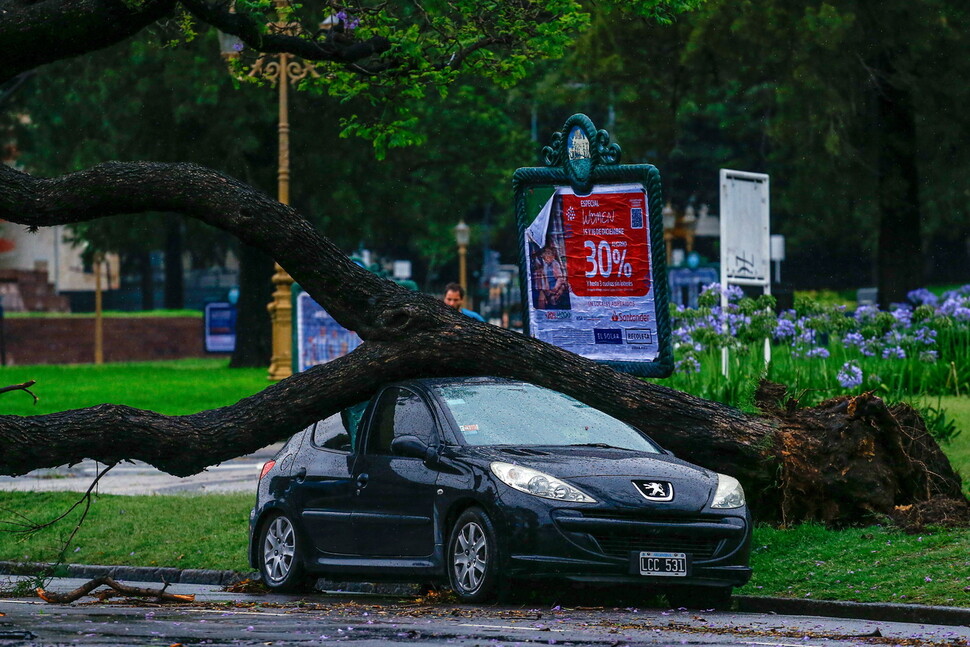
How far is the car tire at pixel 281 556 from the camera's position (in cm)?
1201

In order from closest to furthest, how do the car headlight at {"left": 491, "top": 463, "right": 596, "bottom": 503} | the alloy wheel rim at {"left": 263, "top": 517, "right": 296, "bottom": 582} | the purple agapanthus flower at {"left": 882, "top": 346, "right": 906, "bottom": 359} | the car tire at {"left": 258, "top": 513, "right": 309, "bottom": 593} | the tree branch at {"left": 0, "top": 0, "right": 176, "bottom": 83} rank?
the car headlight at {"left": 491, "top": 463, "right": 596, "bottom": 503} → the car tire at {"left": 258, "top": 513, "right": 309, "bottom": 593} → the alloy wheel rim at {"left": 263, "top": 517, "right": 296, "bottom": 582} → the tree branch at {"left": 0, "top": 0, "right": 176, "bottom": 83} → the purple agapanthus flower at {"left": 882, "top": 346, "right": 906, "bottom": 359}

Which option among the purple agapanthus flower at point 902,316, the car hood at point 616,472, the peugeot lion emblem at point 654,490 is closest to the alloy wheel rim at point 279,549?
the car hood at point 616,472

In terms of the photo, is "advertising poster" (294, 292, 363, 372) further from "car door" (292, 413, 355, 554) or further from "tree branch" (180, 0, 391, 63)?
"car door" (292, 413, 355, 554)

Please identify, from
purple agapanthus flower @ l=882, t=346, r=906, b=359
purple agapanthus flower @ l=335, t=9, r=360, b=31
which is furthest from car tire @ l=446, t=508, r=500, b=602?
purple agapanthus flower @ l=882, t=346, r=906, b=359

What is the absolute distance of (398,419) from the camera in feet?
37.8

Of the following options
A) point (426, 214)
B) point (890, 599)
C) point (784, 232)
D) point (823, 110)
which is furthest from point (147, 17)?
point (784, 232)

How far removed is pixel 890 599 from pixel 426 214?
34695 mm

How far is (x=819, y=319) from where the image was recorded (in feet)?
60.3

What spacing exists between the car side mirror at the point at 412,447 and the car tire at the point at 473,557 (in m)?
0.54

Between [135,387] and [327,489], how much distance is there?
23246mm

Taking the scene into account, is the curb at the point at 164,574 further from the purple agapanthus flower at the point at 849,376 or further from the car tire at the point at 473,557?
the purple agapanthus flower at the point at 849,376

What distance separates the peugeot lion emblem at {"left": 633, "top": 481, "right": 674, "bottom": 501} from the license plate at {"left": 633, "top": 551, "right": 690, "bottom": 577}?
33cm

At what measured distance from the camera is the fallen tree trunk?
1258 cm

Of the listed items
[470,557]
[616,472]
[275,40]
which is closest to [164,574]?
[470,557]
